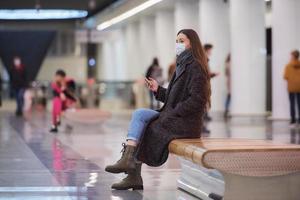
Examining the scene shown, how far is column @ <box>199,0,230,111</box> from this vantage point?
27.1m

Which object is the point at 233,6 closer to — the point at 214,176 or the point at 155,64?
the point at 155,64

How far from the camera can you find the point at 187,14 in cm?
3069

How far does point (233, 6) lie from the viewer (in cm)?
2445

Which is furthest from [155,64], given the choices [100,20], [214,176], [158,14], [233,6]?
[100,20]

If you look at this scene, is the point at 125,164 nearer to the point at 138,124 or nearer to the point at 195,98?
the point at 138,124

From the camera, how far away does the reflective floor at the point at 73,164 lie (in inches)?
333

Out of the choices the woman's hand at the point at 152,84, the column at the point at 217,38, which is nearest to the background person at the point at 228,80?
the column at the point at 217,38

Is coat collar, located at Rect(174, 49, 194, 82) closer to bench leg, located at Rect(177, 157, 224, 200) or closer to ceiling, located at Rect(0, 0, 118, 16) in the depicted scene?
bench leg, located at Rect(177, 157, 224, 200)

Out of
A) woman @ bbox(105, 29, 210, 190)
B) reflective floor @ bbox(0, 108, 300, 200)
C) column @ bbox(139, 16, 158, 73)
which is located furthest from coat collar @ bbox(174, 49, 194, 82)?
column @ bbox(139, 16, 158, 73)

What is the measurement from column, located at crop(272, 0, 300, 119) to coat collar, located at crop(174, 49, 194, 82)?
13806mm

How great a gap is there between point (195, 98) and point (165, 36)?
26281 mm

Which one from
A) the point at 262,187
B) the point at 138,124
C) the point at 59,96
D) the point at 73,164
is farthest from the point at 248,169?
the point at 59,96

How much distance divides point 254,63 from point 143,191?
15855 mm

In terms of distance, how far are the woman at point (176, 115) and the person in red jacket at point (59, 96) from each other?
1074 centimetres
